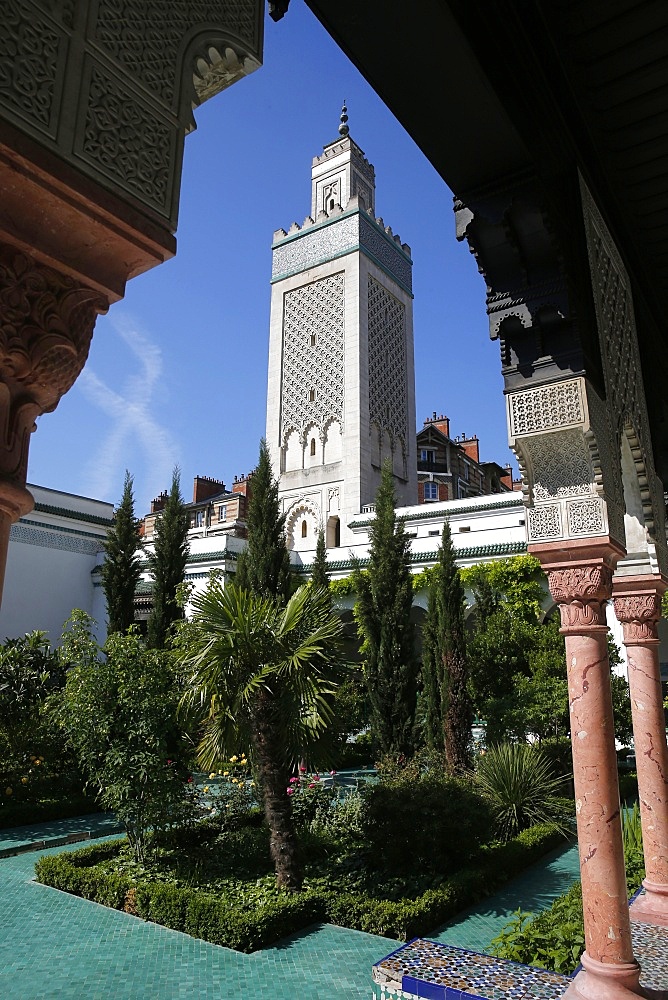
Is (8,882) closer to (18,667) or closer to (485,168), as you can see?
(18,667)

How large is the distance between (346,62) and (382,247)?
26.9m

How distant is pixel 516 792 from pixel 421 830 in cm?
265

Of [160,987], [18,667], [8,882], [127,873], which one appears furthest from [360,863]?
[18,667]

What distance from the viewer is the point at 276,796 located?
252 inches

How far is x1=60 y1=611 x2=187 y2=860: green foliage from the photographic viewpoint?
676 cm

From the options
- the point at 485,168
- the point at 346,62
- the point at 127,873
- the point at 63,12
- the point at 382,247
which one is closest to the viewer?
the point at 63,12

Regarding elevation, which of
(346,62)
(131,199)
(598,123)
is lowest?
(131,199)

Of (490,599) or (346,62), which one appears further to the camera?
(490,599)

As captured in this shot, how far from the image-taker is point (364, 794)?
741 centimetres

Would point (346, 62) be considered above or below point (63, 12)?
above

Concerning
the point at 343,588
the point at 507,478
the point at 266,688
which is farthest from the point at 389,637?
the point at 507,478

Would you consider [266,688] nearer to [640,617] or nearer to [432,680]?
[640,617]

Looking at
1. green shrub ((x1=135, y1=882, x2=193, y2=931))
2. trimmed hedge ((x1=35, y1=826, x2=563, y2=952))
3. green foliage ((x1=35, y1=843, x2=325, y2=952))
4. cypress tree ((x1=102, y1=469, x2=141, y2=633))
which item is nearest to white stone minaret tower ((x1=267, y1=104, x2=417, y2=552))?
cypress tree ((x1=102, y1=469, x2=141, y2=633))

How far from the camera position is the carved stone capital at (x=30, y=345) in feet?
4.09
